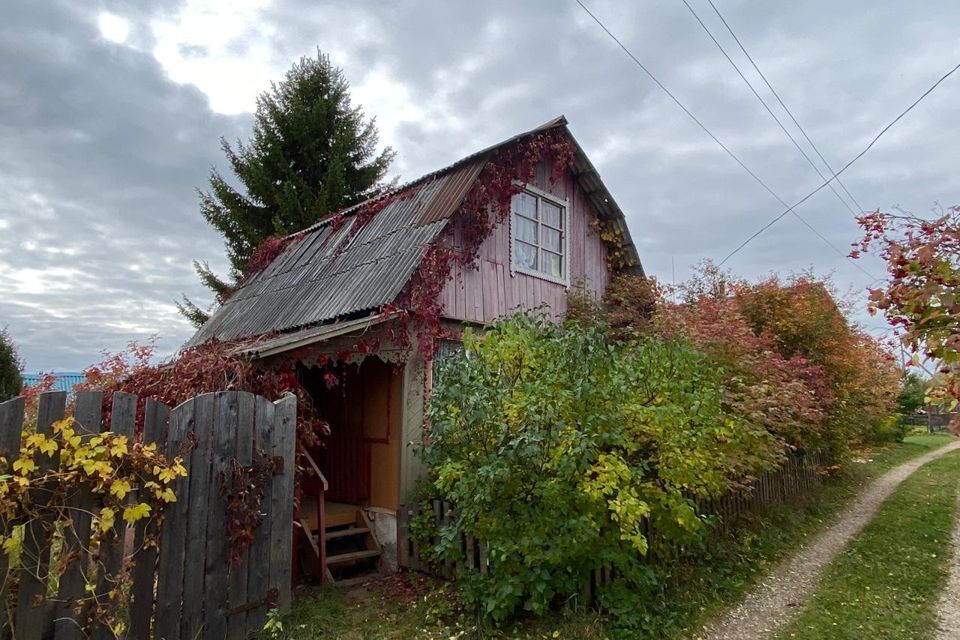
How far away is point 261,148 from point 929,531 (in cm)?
2303

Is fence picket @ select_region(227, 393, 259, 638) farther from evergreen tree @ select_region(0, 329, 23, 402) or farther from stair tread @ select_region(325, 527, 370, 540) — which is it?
evergreen tree @ select_region(0, 329, 23, 402)

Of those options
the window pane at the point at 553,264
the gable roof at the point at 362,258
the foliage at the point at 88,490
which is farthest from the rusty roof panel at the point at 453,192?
the foliage at the point at 88,490

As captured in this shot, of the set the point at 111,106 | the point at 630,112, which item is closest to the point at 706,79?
the point at 630,112

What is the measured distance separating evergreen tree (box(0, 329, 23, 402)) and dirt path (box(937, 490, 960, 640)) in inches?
723

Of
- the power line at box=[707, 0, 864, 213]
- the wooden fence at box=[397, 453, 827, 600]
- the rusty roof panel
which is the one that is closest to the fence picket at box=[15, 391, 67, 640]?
the wooden fence at box=[397, 453, 827, 600]

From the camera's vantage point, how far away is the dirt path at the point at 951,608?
4.91 meters

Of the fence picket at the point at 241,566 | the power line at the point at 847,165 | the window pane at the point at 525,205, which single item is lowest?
the fence picket at the point at 241,566


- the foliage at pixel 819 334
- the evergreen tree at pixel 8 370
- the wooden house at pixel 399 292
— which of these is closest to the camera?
the wooden house at pixel 399 292

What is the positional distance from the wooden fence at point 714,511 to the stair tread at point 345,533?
689mm

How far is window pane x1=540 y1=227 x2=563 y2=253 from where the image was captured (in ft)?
33.7

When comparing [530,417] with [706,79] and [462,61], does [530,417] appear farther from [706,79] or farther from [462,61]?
[706,79]

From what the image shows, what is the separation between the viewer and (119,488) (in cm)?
348

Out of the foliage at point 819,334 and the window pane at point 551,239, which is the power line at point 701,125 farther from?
the window pane at point 551,239

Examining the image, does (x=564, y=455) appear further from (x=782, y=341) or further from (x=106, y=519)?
(x=782, y=341)
